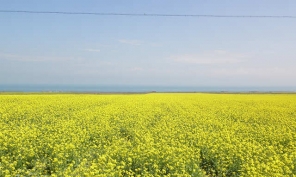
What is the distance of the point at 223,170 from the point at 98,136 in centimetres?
608

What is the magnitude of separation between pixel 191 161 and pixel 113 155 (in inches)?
91.1

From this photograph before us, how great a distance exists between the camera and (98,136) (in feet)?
41.8

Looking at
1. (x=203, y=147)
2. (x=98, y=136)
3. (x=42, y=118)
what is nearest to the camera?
(x=203, y=147)

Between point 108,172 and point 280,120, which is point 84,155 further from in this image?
point 280,120

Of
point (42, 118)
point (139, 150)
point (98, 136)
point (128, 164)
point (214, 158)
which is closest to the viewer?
point (128, 164)

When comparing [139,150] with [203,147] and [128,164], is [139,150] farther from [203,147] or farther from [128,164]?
[203,147]

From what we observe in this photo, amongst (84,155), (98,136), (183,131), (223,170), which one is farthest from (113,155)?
(183,131)

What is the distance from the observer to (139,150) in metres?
8.88

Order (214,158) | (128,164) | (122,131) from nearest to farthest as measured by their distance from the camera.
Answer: (128,164)
(214,158)
(122,131)

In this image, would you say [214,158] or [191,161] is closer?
[191,161]

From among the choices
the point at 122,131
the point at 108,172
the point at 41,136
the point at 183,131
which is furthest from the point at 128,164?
the point at 122,131

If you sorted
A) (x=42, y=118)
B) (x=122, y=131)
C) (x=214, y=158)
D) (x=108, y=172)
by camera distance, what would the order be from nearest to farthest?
(x=108, y=172)
(x=214, y=158)
(x=122, y=131)
(x=42, y=118)

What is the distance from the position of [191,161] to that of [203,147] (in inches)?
81.9

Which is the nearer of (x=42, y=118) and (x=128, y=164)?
(x=128, y=164)
